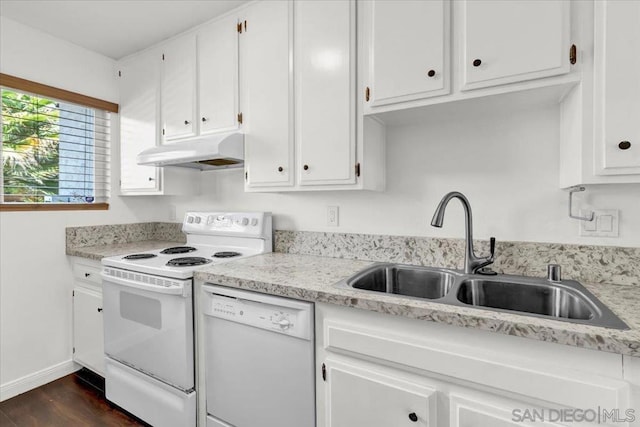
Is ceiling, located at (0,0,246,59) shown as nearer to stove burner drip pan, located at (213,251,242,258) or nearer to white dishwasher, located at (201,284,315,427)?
stove burner drip pan, located at (213,251,242,258)

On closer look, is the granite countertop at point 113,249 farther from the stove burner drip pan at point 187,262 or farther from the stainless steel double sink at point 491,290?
the stainless steel double sink at point 491,290

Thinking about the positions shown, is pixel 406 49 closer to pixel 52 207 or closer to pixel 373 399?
pixel 373 399

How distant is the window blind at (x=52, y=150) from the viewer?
2127 mm

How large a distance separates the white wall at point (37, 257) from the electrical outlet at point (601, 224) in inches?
123

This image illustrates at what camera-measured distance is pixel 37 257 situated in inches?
87.4

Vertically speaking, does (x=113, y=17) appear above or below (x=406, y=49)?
above

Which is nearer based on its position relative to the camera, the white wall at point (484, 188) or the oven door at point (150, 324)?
the white wall at point (484, 188)

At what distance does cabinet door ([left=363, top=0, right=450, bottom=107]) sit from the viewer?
1302mm

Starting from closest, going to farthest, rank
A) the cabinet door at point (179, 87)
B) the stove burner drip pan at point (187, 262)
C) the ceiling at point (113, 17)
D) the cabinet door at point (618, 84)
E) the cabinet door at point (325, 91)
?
1. the cabinet door at point (618, 84)
2. the cabinet door at point (325, 91)
3. the stove burner drip pan at point (187, 262)
4. the ceiling at point (113, 17)
5. the cabinet door at point (179, 87)

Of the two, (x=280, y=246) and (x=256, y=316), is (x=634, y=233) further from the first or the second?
(x=280, y=246)

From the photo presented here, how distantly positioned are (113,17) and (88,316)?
1990mm

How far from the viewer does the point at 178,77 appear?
2.24m

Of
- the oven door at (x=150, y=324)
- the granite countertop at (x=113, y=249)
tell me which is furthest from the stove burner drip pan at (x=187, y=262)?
the granite countertop at (x=113, y=249)

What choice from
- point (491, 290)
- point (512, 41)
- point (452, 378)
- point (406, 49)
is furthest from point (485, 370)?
point (406, 49)
